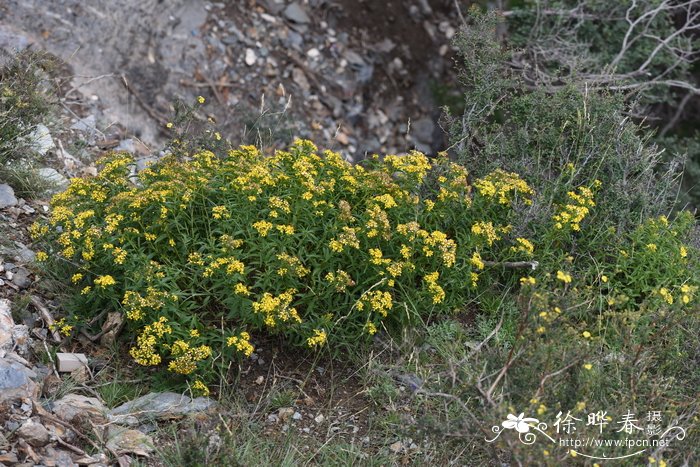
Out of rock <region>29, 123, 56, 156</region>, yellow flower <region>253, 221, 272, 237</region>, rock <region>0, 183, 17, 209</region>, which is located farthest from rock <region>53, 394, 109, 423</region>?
rock <region>29, 123, 56, 156</region>

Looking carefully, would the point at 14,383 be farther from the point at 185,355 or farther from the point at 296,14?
the point at 296,14

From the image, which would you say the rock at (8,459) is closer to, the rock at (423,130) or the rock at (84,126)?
the rock at (84,126)

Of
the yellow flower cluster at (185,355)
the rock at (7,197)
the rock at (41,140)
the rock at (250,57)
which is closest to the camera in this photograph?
the yellow flower cluster at (185,355)

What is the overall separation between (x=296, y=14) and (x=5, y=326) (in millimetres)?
5144

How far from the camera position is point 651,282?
4.88 metres

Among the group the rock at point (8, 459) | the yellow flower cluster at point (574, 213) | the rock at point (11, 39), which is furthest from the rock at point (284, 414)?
the rock at point (11, 39)

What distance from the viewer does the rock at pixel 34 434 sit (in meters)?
3.61

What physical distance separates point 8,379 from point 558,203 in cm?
343

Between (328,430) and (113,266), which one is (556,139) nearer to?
(328,430)

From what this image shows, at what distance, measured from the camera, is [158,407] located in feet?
13.5

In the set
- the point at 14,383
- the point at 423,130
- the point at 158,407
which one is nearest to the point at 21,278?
the point at 14,383

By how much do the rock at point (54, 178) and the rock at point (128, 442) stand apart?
2117 millimetres

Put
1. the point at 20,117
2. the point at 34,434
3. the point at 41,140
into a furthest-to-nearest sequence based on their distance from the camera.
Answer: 1. the point at 41,140
2. the point at 20,117
3. the point at 34,434

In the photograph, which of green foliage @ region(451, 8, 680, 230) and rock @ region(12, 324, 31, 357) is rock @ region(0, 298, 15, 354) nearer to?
rock @ region(12, 324, 31, 357)
